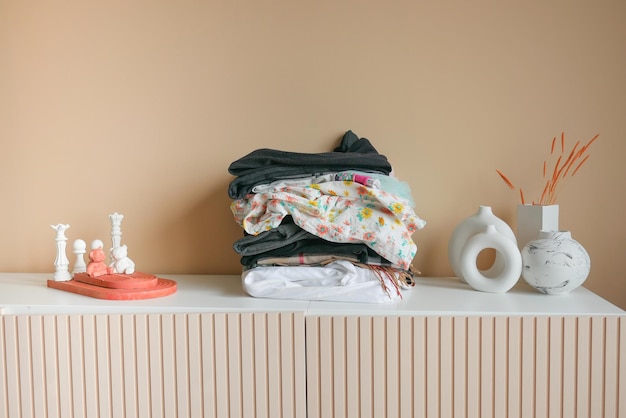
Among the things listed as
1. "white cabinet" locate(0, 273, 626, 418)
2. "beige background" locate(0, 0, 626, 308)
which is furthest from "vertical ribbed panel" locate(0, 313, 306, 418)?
"beige background" locate(0, 0, 626, 308)

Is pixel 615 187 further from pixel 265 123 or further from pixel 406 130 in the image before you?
pixel 265 123

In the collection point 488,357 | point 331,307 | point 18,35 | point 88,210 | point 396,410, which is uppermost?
point 18,35

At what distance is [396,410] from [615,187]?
92 centimetres

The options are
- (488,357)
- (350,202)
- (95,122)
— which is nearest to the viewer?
(488,357)

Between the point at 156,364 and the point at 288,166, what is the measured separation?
57cm

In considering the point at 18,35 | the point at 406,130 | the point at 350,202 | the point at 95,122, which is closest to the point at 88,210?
the point at 95,122

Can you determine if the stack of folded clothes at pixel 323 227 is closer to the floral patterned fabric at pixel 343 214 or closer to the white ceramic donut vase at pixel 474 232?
the floral patterned fabric at pixel 343 214

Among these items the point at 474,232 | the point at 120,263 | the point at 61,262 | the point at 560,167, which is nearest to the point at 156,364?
the point at 120,263

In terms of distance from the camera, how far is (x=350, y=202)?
143 centimetres

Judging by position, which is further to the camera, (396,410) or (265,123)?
(265,123)

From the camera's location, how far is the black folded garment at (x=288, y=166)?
57.7 inches

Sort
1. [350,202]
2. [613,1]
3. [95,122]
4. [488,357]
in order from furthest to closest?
[95,122] < [613,1] < [350,202] < [488,357]

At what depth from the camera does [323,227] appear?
4.57 ft

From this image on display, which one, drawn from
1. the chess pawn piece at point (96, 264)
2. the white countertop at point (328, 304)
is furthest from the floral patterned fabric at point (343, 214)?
the chess pawn piece at point (96, 264)
